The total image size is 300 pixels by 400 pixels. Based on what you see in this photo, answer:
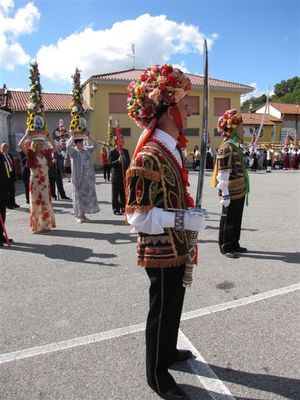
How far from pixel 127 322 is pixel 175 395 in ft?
4.24

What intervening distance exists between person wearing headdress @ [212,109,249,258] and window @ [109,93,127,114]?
27.6 meters

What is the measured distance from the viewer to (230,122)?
242 inches

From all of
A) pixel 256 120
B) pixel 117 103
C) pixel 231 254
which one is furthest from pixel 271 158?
pixel 231 254

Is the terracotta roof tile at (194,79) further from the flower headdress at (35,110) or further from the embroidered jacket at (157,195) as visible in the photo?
the embroidered jacket at (157,195)

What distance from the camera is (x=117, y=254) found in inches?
257

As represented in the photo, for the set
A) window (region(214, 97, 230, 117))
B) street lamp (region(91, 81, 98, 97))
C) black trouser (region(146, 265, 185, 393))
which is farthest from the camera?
window (region(214, 97, 230, 117))

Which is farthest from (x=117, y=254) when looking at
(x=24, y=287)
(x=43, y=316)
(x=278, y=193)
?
(x=278, y=193)

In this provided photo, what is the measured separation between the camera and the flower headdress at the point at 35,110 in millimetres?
8227

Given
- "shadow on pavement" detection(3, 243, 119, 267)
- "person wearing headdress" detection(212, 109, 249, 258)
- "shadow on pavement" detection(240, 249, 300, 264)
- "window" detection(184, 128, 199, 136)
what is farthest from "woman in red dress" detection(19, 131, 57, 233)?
"window" detection(184, 128, 199, 136)

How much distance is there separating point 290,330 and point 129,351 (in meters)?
1.52

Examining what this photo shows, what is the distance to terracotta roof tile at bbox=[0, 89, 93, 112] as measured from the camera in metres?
30.6

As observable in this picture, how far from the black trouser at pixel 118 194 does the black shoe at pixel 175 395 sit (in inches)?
305

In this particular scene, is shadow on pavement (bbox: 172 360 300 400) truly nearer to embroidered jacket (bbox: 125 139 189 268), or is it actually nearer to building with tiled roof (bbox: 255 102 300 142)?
embroidered jacket (bbox: 125 139 189 268)

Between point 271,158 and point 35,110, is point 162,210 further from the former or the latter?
point 271,158
